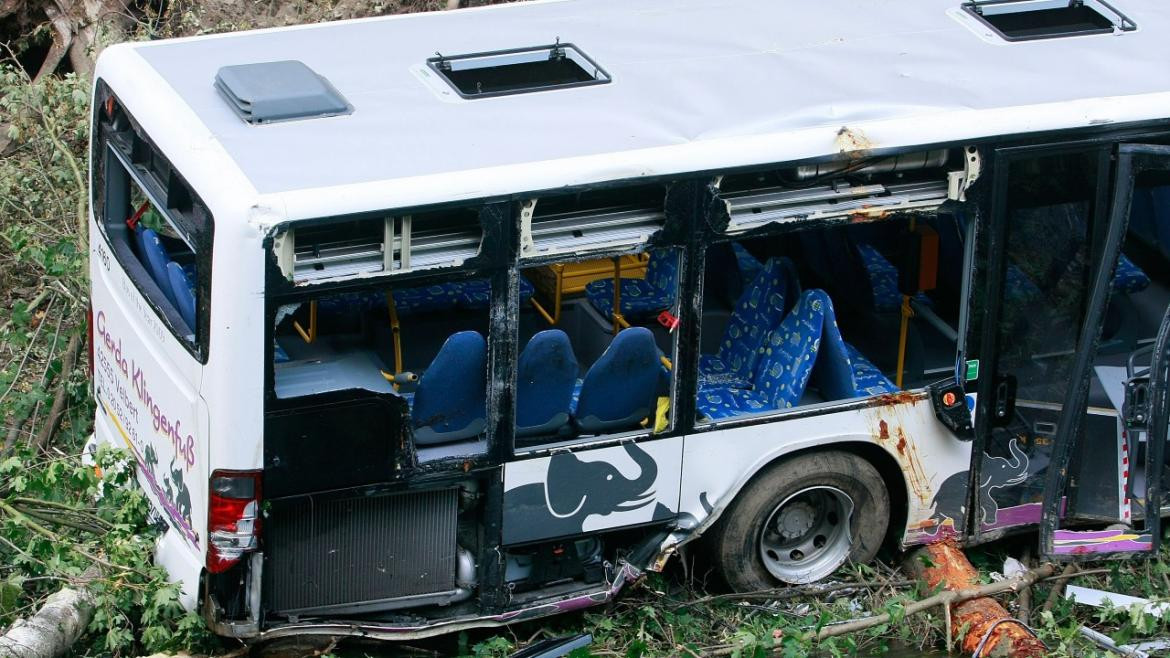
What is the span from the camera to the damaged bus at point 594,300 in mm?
5254

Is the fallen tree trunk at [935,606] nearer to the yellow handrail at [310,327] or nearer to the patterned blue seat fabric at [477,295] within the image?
the patterned blue seat fabric at [477,295]

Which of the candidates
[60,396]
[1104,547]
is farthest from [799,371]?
[60,396]

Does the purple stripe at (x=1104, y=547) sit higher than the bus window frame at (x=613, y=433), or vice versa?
the bus window frame at (x=613, y=433)

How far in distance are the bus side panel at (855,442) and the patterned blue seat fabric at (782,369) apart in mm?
202

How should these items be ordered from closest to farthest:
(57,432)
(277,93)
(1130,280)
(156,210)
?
(277,93) → (156,210) → (1130,280) → (57,432)

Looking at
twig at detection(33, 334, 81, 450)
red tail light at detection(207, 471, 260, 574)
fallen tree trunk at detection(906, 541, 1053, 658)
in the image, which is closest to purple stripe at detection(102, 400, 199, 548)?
red tail light at detection(207, 471, 260, 574)

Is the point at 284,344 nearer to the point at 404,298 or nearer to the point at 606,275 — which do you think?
the point at 404,298

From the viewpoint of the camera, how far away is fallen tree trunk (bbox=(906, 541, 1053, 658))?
235 inches

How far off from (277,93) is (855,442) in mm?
2703

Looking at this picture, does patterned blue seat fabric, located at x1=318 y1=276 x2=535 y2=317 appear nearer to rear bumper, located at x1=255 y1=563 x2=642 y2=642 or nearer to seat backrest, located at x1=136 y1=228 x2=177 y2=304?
seat backrest, located at x1=136 y1=228 x2=177 y2=304

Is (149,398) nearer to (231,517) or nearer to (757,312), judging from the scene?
(231,517)

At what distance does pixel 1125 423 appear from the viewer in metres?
6.12

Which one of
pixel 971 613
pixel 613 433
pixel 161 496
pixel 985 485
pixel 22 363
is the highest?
pixel 22 363

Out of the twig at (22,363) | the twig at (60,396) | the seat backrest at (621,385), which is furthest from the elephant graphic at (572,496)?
the twig at (22,363)
